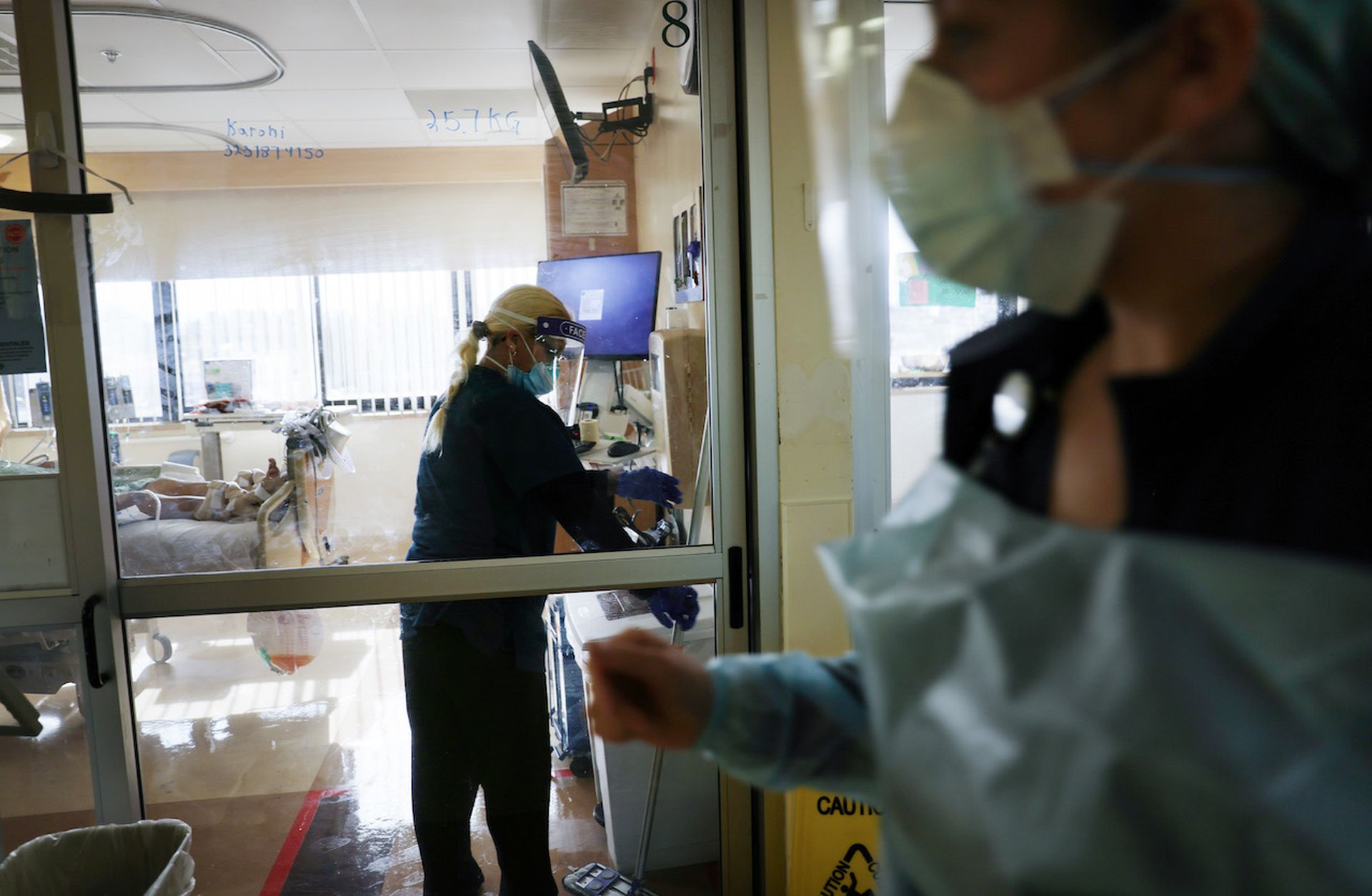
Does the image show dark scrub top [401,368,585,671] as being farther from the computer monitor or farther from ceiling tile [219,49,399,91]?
ceiling tile [219,49,399,91]

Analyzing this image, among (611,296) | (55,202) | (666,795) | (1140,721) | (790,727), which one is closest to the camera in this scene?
(1140,721)

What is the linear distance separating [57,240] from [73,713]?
0.95 meters

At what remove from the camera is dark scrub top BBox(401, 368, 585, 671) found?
1805 mm

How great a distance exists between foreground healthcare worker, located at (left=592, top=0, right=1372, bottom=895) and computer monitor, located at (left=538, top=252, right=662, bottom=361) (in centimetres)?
133

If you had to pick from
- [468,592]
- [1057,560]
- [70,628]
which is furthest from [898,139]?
[70,628]

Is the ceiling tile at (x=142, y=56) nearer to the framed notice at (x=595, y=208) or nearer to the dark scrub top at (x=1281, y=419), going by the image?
the framed notice at (x=595, y=208)

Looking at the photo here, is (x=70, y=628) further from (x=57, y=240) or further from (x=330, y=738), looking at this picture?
(x=57, y=240)

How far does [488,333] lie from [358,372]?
281mm

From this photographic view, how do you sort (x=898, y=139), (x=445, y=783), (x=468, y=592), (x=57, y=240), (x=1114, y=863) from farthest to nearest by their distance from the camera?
(x=445, y=783) → (x=468, y=592) → (x=57, y=240) → (x=898, y=139) → (x=1114, y=863)

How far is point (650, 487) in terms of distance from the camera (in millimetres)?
1909

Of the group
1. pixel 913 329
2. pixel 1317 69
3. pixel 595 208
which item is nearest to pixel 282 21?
pixel 595 208

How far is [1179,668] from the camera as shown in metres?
0.44

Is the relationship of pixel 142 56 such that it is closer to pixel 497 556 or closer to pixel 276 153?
pixel 276 153

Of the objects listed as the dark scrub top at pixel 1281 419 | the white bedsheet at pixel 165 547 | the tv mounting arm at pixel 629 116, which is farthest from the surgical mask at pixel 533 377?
the dark scrub top at pixel 1281 419
